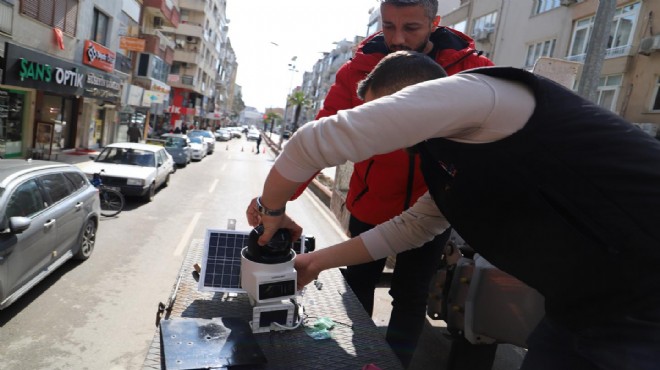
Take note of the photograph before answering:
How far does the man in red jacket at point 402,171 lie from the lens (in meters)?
2.41

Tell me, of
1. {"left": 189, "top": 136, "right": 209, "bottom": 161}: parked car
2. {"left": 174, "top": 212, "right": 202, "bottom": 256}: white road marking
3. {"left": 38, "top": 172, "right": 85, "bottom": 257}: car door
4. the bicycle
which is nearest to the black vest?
{"left": 38, "top": 172, "right": 85, "bottom": 257}: car door

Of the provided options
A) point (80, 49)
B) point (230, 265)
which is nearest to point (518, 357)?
point (230, 265)

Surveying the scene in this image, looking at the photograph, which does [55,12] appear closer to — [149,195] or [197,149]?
[149,195]

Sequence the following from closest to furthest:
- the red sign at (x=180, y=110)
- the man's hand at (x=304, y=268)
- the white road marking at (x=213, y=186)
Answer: the man's hand at (x=304, y=268)
the white road marking at (x=213, y=186)
the red sign at (x=180, y=110)

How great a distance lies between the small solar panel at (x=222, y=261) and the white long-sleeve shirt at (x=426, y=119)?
1428mm

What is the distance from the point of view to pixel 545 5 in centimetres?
2556

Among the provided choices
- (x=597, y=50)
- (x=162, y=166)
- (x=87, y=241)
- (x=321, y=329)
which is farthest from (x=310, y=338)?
(x=162, y=166)

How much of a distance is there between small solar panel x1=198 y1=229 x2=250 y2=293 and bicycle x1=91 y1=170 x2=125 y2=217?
7.84 m

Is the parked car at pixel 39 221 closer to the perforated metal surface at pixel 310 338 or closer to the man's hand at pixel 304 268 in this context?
the perforated metal surface at pixel 310 338

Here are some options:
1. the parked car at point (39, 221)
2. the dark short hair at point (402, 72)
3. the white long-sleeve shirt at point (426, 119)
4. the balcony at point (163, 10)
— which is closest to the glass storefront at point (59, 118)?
the balcony at point (163, 10)

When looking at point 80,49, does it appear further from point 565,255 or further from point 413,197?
point 565,255

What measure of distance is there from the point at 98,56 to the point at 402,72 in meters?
21.4

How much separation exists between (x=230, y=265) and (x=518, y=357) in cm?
322

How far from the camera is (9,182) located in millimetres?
4824
